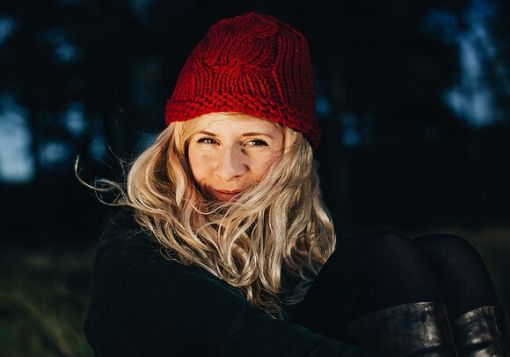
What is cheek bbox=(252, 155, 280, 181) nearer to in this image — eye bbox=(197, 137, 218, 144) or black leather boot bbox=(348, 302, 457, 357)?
eye bbox=(197, 137, 218, 144)

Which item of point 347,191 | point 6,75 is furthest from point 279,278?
point 6,75

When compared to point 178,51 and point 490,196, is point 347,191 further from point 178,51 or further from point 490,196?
point 490,196

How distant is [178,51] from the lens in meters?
4.63

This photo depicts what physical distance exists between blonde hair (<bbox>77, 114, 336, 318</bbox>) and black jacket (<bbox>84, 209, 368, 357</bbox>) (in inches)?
7.6

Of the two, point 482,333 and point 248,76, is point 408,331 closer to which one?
point 482,333

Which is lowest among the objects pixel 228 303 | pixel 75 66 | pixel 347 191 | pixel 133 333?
pixel 347 191

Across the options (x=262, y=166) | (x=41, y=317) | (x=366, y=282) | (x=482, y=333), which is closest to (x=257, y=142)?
(x=262, y=166)

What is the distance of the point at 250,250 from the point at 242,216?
112 millimetres

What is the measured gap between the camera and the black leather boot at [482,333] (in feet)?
6.08

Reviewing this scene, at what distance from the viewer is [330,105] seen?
8766 mm

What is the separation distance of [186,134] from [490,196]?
14.9 meters

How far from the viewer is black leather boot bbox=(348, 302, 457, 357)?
168 centimetres

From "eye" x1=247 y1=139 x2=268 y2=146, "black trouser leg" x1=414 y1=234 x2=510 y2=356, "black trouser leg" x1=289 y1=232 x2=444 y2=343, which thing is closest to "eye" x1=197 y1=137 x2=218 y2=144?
"eye" x1=247 y1=139 x2=268 y2=146

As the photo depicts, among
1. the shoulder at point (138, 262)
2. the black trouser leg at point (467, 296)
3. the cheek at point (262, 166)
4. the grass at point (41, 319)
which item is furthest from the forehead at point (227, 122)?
the grass at point (41, 319)
